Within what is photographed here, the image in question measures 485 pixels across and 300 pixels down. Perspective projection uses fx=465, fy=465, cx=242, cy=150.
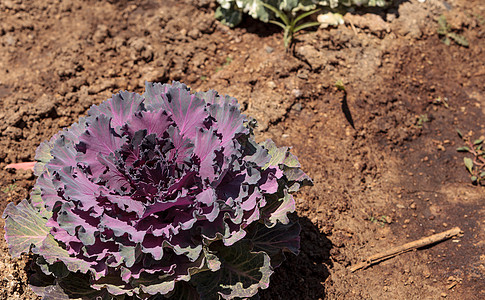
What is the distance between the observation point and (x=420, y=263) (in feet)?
12.1

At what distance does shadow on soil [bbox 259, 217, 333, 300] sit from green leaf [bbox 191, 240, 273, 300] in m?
0.73

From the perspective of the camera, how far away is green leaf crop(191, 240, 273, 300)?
8.68 ft

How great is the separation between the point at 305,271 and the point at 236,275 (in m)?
0.97

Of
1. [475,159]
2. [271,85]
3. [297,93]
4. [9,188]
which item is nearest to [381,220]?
[475,159]

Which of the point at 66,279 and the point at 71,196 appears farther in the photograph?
the point at 66,279

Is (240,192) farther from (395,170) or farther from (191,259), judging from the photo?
(395,170)

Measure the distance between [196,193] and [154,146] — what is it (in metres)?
0.35

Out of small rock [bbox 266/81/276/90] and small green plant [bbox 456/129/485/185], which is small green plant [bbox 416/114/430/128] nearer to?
small green plant [bbox 456/129/485/185]

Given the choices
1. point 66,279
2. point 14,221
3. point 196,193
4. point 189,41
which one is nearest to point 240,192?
point 196,193

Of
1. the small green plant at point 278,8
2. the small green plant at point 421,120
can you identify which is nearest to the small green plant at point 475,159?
the small green plant at point 421,120

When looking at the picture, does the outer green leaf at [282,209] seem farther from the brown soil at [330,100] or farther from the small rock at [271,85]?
the small rock at [271,85]

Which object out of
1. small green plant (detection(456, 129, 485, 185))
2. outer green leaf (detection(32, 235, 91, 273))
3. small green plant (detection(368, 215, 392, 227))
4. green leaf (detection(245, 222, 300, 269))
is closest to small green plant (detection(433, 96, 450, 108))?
small green plant (detection(456, 129, 485, 185))

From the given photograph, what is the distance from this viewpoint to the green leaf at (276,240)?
116 inches

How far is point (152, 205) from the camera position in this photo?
91.0 inches
